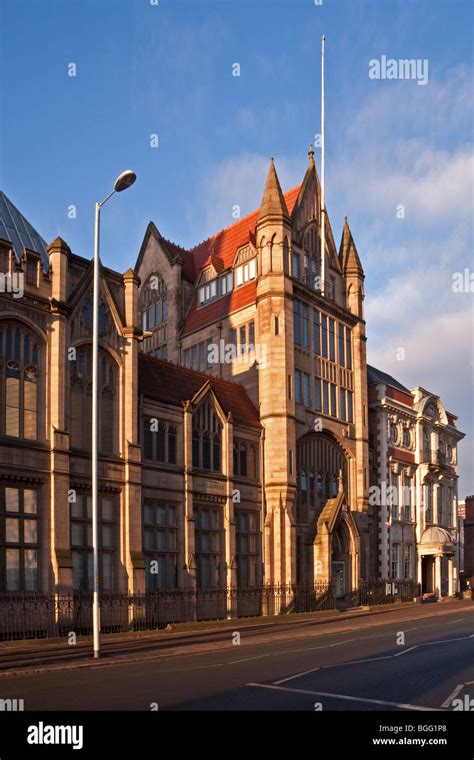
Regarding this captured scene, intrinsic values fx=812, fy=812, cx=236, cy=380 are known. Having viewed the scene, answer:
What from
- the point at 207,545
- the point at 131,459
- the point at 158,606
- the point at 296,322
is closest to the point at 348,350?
the point at 296,322

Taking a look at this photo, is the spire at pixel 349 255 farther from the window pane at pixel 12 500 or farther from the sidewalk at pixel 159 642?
the window pane at pixel 12 500

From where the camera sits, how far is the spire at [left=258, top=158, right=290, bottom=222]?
4519 centimetres

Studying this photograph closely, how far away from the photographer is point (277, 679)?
16.2 m

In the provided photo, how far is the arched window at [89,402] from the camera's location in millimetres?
31672

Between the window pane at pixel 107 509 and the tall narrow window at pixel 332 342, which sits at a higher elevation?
the tall narrow window at pixel 332 342

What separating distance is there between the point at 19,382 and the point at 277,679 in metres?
16.6

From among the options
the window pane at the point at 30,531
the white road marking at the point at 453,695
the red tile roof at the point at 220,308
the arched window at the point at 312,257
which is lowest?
the white road marking at the point at 453,695

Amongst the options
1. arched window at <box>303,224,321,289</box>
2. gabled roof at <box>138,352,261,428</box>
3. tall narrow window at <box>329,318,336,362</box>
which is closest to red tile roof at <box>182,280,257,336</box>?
arched window at <box>303,224,321,289</box>

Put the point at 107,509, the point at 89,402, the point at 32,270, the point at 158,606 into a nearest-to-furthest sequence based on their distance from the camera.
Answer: the point at 32,270
the point at 89,402
the point at 107,509
the point at 158,606

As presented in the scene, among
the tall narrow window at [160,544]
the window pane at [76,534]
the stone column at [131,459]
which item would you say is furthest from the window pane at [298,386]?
the window pane at [76,534]

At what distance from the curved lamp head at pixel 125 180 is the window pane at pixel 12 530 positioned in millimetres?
12583

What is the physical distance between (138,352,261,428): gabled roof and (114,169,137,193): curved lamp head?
47.5ft

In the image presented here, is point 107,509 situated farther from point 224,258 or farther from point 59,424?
point 224,258
